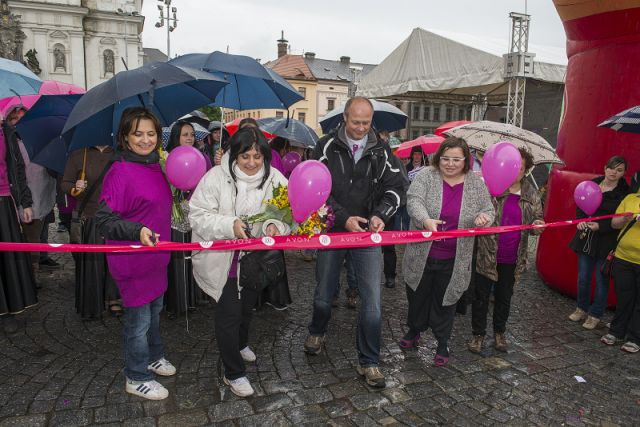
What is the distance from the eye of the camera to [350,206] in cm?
346


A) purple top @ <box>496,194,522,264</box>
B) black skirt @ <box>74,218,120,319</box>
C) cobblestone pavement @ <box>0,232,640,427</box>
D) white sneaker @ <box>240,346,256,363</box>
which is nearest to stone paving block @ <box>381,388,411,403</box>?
cobblestone pavement @ <box>0,232,640,427</box>

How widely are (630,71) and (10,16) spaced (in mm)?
47254

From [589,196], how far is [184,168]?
3.65 metres

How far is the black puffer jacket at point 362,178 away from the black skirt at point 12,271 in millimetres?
2927

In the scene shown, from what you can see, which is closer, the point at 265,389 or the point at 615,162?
the point at 265,389

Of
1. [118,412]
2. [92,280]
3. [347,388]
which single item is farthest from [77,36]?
[347,388]

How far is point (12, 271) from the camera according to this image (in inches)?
166

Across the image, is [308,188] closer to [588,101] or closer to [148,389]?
[148,389]

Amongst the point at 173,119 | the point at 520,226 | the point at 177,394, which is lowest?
the point at 177,394

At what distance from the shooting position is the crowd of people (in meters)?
2.89

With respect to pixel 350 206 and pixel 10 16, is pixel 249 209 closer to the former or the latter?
pixel 350 206

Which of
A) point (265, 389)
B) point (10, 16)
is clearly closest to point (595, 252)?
point (265, 389)

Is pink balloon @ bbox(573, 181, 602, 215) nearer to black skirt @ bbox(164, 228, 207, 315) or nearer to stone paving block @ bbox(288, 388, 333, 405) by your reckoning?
stone paving block @ bbox(288, 388, 333, 405)

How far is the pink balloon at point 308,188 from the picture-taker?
8.89 feet
